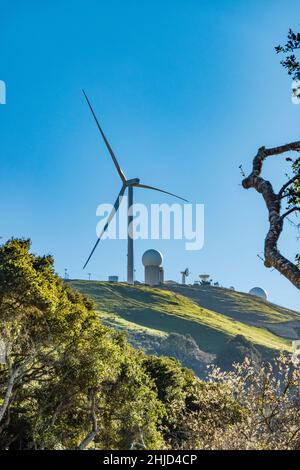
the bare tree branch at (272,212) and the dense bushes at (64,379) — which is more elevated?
the bare tree branch at (272,212)

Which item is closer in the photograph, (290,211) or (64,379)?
(290,211)

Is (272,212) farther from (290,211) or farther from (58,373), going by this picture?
(58,373)

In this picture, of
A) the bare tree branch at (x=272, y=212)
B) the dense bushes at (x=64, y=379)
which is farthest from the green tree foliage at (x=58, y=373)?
the bare tree branch at (x=272, y=212)

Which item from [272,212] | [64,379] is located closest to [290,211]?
[272,212]

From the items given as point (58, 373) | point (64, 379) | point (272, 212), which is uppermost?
point (272, 212)

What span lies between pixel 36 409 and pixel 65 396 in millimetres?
4333

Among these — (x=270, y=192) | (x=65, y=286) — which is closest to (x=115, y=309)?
(x=65, y=286)

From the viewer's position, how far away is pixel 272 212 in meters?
11.8

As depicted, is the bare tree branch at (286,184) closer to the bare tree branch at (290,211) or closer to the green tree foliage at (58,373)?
the bare tree branch at (290,211)

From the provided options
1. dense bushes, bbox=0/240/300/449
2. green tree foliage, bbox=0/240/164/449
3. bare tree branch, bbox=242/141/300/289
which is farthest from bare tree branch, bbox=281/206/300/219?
green tree foliage, bbox=0/240/164/449

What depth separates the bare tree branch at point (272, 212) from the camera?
1066cm

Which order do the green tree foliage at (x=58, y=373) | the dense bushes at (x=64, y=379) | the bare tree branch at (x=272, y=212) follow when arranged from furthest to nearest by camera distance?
the green tree foliage at (x=58, y=373), the dense bushes at (x=64, y=379), the bare tree branch at (x=272, y=212)

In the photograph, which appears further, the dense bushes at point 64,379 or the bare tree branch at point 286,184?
the dense bushes at point 64,379

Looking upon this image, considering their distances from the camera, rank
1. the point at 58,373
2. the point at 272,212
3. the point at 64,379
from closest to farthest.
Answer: the point at 272,212 < the point at 64,379 < the point at 58,373
